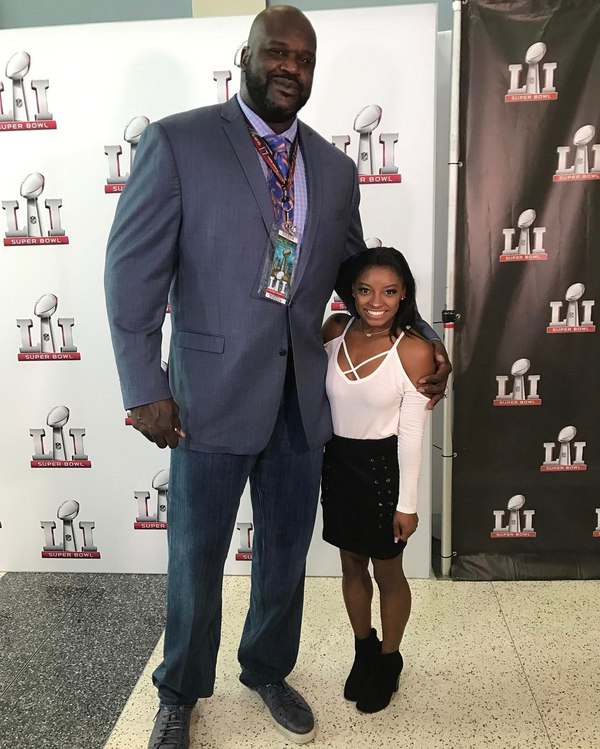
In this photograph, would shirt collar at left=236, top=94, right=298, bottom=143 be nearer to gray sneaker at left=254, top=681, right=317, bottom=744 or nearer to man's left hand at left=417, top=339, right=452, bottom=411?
man's left hand at left=417, top=339, right=452, bottom=411

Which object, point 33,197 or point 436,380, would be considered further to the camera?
point 33,197

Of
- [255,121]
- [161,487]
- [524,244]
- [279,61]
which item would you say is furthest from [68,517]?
[524,244]

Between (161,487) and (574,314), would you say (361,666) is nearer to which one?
(161,487)

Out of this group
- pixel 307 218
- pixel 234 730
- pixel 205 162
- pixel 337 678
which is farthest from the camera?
pixel 337 678

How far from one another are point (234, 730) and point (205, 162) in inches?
61.0

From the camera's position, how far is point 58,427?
248cm

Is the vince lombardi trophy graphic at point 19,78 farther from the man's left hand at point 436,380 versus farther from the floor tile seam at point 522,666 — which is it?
the floor tile seam at point 522,666

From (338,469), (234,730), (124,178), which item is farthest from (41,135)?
(234,730)

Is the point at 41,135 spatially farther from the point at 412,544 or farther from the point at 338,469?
the point at 412,544

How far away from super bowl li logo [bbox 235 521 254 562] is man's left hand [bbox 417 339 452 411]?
1.30m

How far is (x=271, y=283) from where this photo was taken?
138 cm

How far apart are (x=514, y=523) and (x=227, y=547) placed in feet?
4.72

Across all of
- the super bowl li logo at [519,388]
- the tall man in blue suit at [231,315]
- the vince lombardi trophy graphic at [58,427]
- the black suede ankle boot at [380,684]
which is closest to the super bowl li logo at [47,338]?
the vince lombardi trophy graphic at [58,427]

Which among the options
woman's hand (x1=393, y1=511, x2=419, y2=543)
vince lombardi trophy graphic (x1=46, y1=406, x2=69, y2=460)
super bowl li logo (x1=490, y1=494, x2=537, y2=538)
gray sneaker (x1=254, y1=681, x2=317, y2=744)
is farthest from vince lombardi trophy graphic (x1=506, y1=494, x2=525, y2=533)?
vince lombardi trophy graphic (x1=46, y1=406, x2=69, y2=460)
